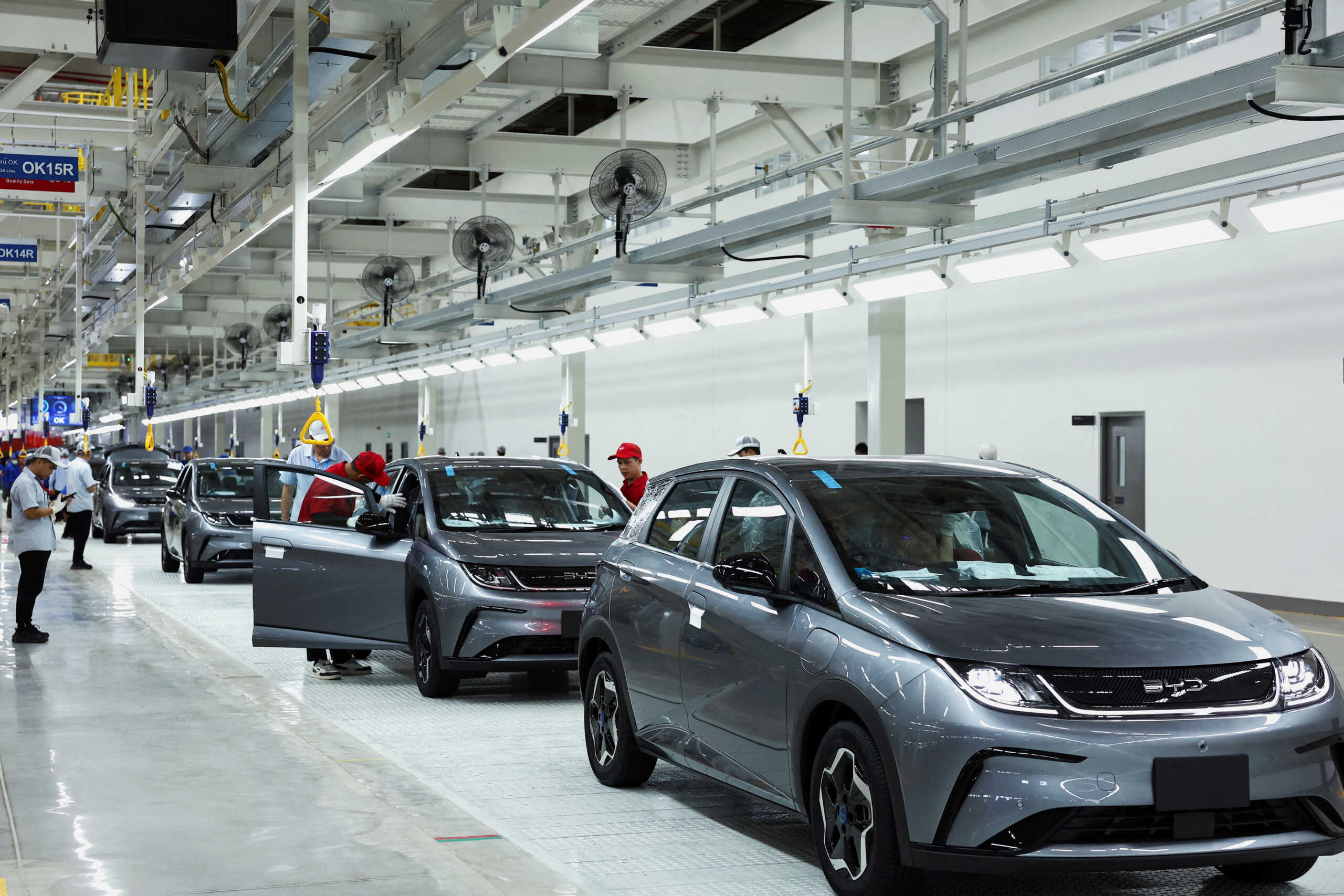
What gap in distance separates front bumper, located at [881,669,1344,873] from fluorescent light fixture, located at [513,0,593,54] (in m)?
4.22

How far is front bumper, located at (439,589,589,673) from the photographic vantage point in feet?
27.1

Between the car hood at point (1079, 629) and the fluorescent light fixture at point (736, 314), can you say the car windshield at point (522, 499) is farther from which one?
the car hood at point (1079, 629)

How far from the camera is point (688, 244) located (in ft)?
46.8

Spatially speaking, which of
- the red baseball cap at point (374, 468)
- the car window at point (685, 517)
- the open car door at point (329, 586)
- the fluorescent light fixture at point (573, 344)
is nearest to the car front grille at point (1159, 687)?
the car window at point (685, 517)

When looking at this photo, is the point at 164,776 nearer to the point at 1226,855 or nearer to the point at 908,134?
the point at 1226,855

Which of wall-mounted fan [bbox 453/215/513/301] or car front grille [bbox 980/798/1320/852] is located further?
wall-mounted fan [bbox 453/215/513/301]

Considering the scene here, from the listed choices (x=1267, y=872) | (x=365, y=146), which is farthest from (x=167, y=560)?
(x=1267, y=872)

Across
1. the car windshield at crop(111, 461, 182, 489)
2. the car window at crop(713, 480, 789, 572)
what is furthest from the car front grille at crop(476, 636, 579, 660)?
the car windshield at crop(111, 461, 182, 489)

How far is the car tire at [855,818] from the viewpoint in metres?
4.26

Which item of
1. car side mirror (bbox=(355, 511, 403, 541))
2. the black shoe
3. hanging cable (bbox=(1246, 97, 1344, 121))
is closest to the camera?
hanging cable (bbox=(1246, 97, 1344, 121))

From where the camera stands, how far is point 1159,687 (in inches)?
163

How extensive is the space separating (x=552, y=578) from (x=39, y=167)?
40.1ft

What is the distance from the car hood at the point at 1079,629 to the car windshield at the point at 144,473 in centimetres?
2194

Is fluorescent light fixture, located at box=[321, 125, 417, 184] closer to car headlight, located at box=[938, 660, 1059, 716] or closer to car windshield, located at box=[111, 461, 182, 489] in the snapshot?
car headlight, located at box=[938, 660, 1059, 716]
